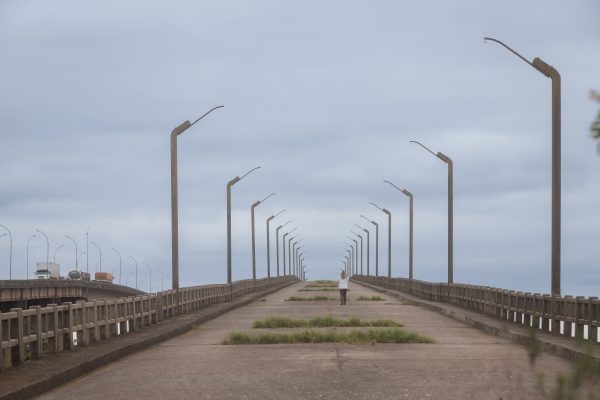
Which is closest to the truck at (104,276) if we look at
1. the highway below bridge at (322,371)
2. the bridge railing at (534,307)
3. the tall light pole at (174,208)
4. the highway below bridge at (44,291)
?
the highway below bridge at (44,291)

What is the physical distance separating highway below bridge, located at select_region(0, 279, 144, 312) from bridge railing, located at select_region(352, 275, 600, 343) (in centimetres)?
4378

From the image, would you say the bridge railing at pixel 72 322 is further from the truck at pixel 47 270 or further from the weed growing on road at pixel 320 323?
the truck at pixel 47 270

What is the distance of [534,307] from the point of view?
1855 centimetres

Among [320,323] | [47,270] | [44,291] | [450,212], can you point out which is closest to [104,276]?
[47,270]

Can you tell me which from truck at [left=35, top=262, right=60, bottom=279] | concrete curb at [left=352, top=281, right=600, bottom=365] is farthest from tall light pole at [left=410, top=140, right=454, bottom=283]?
truck at [left=35, top=262, right=60, bottom=279]

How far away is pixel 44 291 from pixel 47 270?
A: 147ft

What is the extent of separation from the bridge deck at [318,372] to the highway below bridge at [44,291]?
5910 centimetres

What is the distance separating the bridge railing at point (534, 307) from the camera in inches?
723

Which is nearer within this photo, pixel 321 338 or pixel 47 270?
pixel 321 338

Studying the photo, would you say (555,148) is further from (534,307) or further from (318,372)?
(318,372)

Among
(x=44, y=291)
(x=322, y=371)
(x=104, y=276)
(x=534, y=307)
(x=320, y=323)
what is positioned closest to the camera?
(x=322, y=371)

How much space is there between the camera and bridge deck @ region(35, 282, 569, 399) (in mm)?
12055

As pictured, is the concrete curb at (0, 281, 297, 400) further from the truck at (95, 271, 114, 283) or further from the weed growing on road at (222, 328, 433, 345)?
the truck at (95, 271, 114, 283)

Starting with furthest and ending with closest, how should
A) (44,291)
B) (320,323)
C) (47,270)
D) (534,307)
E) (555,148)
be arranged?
(47,270), (44,291), (320,323), (555,148), (534,307)
